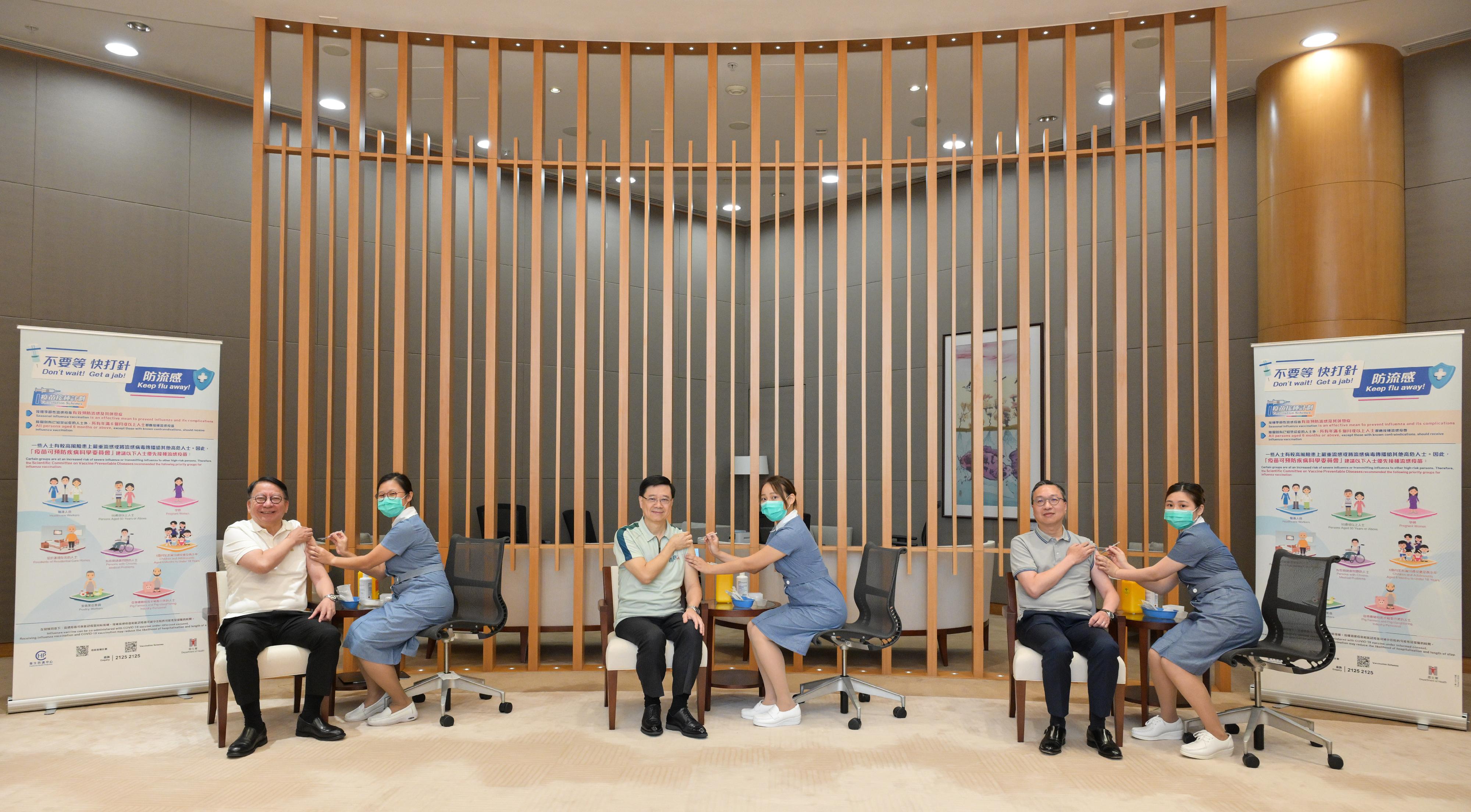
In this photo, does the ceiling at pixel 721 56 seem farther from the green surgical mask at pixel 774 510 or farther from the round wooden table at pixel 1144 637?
the round wooden table at pixel 1144 637

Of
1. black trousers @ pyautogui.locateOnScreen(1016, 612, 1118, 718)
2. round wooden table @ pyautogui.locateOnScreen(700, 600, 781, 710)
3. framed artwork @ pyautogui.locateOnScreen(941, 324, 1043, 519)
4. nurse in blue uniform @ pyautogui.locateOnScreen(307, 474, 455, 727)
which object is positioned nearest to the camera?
black trousers @ pyautogui.locateOnScreen(1016, 612, 1118, 718)

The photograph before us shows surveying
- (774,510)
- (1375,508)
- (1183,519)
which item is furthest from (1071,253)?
(774,510)

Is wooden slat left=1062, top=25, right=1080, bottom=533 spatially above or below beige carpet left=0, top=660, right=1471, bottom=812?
above

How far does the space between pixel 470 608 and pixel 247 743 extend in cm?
122

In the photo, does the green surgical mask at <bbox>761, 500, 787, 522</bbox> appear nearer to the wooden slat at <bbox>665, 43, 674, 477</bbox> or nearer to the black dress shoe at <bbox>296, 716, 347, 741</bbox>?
the wooden slat at <bbox>665, 43, 674, 477</bbox>

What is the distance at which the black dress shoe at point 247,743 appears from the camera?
4324 millimetres

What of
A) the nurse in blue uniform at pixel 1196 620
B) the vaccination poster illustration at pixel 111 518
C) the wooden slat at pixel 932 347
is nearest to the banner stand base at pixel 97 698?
the vaccination poster illustration at pixel 111 518

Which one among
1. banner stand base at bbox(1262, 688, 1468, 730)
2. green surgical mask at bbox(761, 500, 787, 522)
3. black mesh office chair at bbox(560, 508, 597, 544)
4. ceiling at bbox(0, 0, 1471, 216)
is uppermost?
ceiling at bbox(0, 0, 1471, 216)

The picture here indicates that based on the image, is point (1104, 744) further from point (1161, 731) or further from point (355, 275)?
point (355, 275)

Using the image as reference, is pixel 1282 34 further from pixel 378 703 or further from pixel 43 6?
pixel 43 6

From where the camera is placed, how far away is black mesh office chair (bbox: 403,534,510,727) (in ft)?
16.6

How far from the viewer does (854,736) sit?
15.6 feet

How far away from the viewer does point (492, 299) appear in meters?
6.11

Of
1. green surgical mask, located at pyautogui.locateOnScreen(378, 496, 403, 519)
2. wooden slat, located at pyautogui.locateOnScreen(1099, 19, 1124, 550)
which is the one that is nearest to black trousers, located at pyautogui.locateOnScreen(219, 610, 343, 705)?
green surgical mask, located at pyautogui.locateOnScreen(378, 496, 403, 519)
